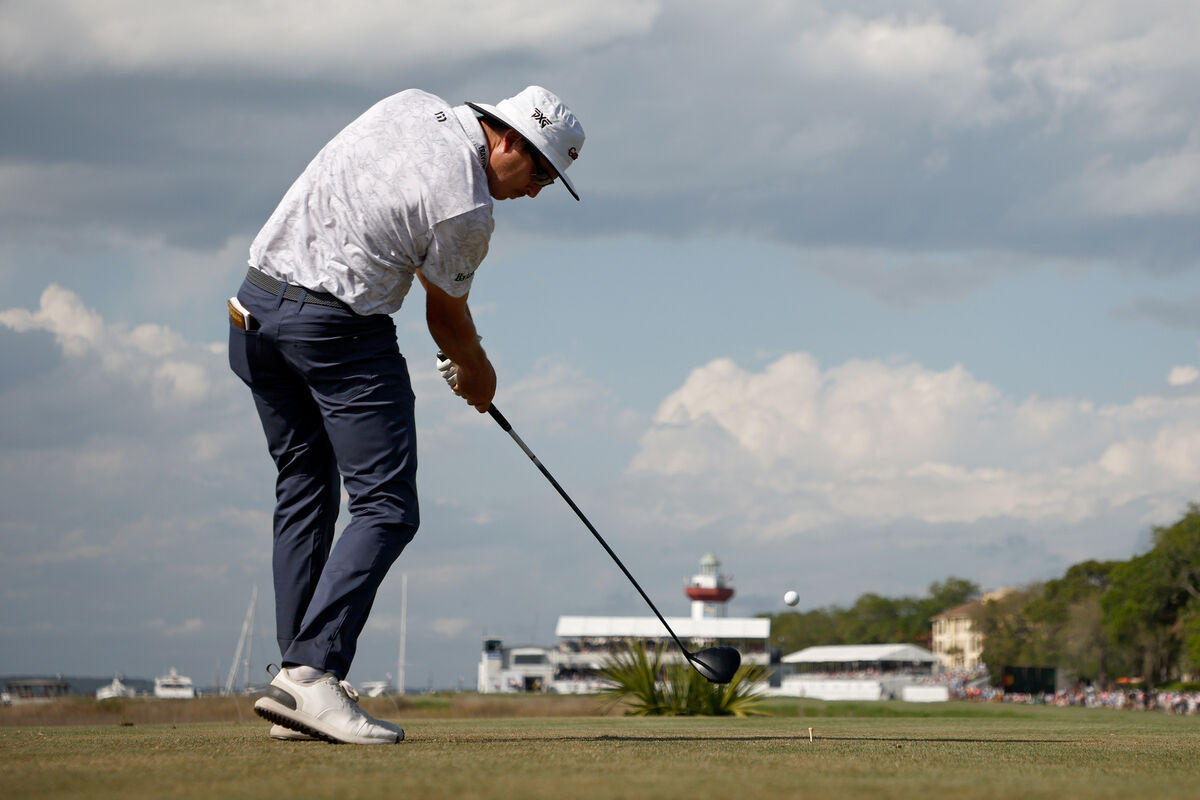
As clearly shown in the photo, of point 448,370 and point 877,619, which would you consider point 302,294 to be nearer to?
point 448,370

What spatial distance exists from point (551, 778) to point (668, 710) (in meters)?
8.35

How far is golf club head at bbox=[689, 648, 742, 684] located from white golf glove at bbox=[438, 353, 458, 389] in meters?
1.69

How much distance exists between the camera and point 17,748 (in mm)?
3730

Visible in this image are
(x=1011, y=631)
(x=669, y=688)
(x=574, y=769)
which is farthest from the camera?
(x=1011, y=631)

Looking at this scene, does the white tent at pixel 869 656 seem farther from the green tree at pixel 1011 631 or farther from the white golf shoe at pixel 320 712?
the white golf shoe at pixel 320 712

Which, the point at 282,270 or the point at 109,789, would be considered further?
the point at 282,270

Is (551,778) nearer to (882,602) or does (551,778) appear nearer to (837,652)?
(837,652)

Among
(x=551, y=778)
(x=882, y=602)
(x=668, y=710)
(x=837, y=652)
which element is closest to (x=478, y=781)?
(x=551, y=778)

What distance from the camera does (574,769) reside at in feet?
9.50

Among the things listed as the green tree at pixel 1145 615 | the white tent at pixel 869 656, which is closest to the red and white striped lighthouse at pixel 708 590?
the white tent at pixel 869 656

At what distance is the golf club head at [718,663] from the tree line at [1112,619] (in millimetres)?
68600

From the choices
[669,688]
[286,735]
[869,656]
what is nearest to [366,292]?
[286,735]

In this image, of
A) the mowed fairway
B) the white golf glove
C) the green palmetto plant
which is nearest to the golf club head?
the mowed fairway

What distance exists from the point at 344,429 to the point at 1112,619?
266ft
